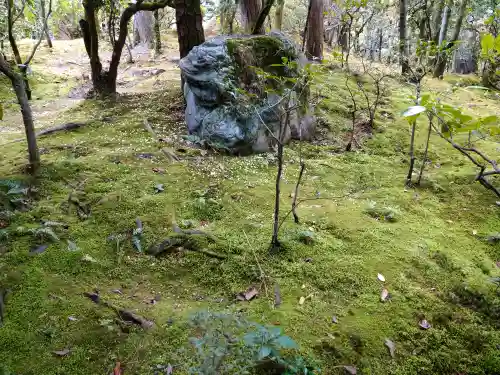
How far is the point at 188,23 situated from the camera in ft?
21.4

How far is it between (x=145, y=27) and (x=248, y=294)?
1547 centimetres

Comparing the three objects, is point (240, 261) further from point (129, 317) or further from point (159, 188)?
point (159, 188)

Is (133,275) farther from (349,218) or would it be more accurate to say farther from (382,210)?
(382,210)

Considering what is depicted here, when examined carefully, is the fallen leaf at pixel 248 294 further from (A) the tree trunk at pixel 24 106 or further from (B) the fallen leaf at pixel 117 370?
(A) the tree trunk at pixel 24 106

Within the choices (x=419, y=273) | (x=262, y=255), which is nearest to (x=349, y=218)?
(x=419, y=273)

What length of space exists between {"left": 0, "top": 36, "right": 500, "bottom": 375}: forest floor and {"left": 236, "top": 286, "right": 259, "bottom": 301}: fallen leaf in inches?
1.8

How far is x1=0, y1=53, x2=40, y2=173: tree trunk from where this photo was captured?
369 centimetres

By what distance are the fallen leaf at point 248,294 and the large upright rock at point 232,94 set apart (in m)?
2.69

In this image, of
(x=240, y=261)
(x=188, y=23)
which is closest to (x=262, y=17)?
(x=188, y=23)

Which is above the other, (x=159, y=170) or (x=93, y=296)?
(x=159, y=170)

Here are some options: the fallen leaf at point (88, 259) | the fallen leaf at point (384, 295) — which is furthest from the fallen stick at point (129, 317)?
the fallen leaf at point (384, 295)

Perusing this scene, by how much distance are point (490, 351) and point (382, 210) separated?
1.87 meters

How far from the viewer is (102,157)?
5012 millimetres

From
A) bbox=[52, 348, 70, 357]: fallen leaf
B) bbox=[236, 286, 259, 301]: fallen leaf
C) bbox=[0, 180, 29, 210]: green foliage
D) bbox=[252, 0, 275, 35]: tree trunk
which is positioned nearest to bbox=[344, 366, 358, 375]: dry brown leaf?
bbox=[236, 286, 259, 301]: fallen leaf
